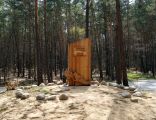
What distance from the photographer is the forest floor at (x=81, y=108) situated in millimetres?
7789

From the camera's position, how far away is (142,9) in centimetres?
4509

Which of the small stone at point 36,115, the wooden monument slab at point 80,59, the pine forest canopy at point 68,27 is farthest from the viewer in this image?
the pine forest canopy at point 68,27

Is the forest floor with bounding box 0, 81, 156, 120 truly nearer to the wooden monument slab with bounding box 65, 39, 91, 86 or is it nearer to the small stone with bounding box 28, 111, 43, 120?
the small stone with bounding box 28, 111, 43, 120

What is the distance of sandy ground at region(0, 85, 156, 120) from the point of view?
7.79 m

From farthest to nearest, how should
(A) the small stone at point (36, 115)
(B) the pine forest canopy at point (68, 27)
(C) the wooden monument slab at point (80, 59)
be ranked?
(B) the pine forest canopy at point (68, 27), (C) the wooden monument slab at point (80, 59), (A) the small stone at point (36, 115)

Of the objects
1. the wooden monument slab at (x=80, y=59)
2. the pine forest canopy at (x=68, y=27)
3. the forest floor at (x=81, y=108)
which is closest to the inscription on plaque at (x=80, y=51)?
the wooden monument slab at (x=80, y=59)

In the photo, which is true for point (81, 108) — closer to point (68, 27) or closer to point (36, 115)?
point (36, 115)

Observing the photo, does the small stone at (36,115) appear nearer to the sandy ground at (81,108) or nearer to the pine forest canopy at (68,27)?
the sandy ground at (81,108)

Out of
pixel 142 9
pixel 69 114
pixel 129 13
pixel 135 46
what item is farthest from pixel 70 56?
pixel 135 46

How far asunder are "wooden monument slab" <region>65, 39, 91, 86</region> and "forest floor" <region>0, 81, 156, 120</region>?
2002mm

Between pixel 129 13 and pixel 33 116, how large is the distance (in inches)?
1713

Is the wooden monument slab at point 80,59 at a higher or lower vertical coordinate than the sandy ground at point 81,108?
higher

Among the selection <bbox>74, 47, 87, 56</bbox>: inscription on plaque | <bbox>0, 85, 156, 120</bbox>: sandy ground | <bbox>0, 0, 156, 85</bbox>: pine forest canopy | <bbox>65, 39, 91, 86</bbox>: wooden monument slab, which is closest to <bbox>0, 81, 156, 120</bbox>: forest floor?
<bbox>0, 85, 156, 120</bbox>: sandy ground

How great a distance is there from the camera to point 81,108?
820 cm
